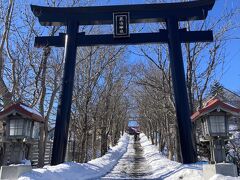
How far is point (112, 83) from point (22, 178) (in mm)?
21121

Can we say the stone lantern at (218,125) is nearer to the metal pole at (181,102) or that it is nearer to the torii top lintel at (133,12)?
the metal pole at (181,102)

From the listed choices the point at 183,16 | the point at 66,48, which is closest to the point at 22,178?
the point at 66,48

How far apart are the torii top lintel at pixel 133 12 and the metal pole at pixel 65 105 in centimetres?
80

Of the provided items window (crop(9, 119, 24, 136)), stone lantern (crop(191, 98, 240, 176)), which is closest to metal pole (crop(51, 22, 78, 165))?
window (crop(9, 119, 24, 136))

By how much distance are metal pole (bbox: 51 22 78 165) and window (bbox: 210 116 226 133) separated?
6111 mm

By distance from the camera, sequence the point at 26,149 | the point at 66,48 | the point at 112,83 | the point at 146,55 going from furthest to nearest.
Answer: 1. the point at 112,83
2. the point at 146,55
3. the point at 66,48
4. the point at 26,149

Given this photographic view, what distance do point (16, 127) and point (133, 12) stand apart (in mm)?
7509

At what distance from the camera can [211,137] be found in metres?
9.16

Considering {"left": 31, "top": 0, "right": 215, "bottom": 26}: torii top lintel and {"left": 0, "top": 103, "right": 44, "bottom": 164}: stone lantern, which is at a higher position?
{"left": 31, "top": 0, "right": 215, "bottom": 26}: torii top lintel

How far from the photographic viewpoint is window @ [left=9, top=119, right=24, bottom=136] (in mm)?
8883

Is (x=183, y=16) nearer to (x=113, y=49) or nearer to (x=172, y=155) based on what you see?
(x=113, y=49)

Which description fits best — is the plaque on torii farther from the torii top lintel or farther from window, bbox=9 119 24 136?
window, bbox=9 119 24 136

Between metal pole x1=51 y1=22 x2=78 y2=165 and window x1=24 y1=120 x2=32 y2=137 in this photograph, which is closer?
window x1=24 y1=120 x2=32 y2=137

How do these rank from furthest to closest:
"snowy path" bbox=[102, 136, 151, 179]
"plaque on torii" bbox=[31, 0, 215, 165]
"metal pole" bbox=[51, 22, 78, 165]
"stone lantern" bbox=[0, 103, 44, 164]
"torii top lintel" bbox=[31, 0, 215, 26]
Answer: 1. "snowy path" bbox=[102, 136, 151, 179]
2. "torii top lintel" bbox=[31, 0, 215, 26]
3. "plaque on torii" bbox=[31, 0, 215, 165]
4. "metal pole" bbox=[51, 22, 78, 165]
5. "stone lantern" bbox=[0, 103, 44, 164]
